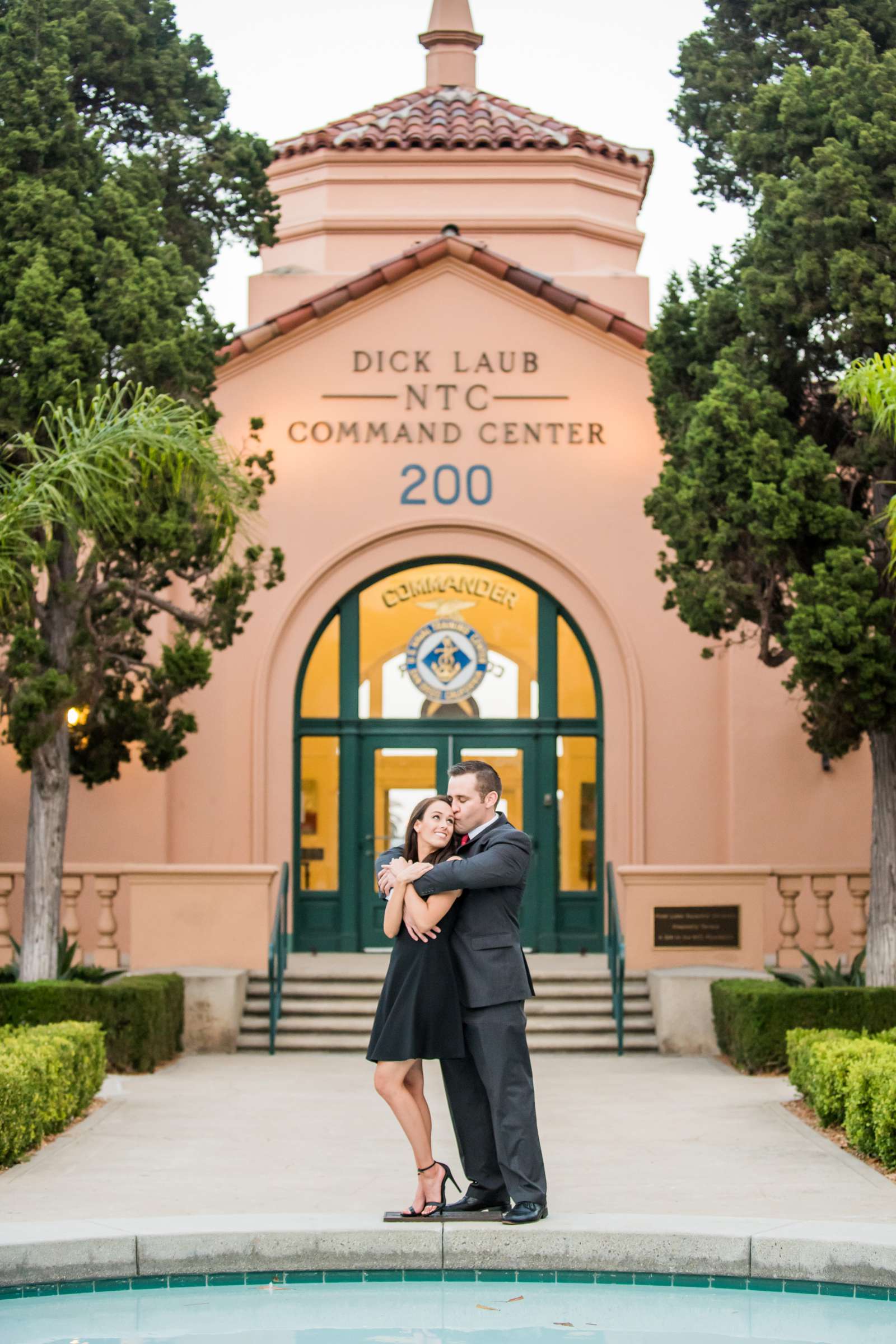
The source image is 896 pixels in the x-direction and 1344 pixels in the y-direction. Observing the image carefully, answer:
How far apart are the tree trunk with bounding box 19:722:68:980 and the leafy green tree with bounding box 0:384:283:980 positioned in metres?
0.01

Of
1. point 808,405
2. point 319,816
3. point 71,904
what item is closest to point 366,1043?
point 71,904

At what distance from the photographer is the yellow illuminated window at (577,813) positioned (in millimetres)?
16766

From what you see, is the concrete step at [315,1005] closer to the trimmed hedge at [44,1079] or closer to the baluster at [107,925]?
the baluster at [107,925]

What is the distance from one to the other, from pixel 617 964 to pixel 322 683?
536cm

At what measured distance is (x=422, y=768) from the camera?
16938 mm

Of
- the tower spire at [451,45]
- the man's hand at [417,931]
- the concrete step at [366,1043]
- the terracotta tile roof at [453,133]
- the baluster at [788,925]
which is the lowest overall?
the concrete step at [366,1043]

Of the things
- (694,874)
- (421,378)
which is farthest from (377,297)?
(694,874)

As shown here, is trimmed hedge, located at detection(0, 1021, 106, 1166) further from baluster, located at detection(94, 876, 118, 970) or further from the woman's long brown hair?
baluster, located at detection(94, 876, 118, 970)

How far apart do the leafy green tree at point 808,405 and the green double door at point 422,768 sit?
404 cm

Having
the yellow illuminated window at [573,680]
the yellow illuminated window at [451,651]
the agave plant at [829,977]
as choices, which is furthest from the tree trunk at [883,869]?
the yellow illuminated window at [451,651]

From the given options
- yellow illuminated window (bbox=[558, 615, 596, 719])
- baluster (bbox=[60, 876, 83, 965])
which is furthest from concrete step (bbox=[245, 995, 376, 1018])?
yellow illuminated window (bbox=[558, 615, 596, 719])

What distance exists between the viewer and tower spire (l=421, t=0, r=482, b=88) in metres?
22.0

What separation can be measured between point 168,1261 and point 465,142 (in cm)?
1567

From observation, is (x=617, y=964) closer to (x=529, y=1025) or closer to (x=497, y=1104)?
(x=529, y=1025)
